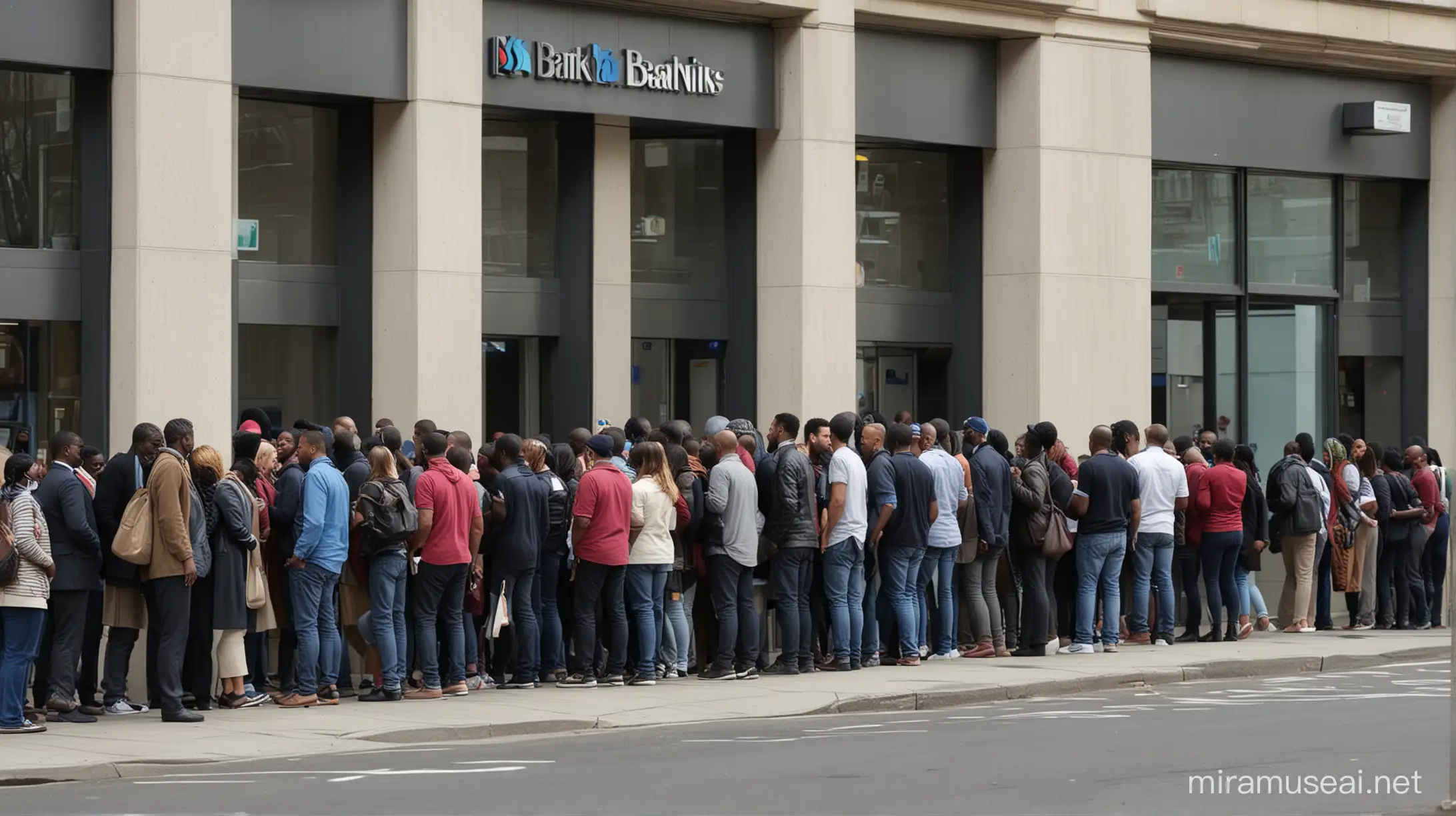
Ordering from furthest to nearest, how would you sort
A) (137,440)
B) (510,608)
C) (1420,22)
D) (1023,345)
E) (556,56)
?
(1420,22)
(1023,345)
(556,56)
(510,608)
(137,440)

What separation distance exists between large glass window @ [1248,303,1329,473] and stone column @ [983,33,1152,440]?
3.34 meters

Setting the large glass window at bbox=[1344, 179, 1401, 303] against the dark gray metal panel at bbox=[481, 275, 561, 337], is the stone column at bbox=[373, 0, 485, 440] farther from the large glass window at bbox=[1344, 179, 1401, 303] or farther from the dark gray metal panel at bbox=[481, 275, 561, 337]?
the large glass window at bbox=[1344, 179, 1401, 303]

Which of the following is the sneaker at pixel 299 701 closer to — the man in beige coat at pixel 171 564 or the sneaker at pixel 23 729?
the man in beige coat at pixel 171 564

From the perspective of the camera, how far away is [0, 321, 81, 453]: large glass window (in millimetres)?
18094

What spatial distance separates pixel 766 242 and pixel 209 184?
22.2 ft

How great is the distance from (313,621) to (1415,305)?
1932 cm

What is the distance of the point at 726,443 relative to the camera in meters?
16.0

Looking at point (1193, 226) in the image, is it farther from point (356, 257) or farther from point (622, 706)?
point (622, 706)

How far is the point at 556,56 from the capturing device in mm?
20688

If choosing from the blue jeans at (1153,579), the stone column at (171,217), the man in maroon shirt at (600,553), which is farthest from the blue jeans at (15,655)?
the blue jeans at (1153,579)

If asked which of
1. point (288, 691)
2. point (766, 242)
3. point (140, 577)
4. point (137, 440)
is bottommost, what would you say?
point (288, 691)

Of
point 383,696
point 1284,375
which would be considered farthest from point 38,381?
point 1284,375

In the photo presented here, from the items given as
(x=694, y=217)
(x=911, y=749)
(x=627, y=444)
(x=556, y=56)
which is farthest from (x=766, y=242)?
(x=911, y=749)

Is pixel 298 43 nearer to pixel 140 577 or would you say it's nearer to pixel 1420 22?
pixel 140 577
